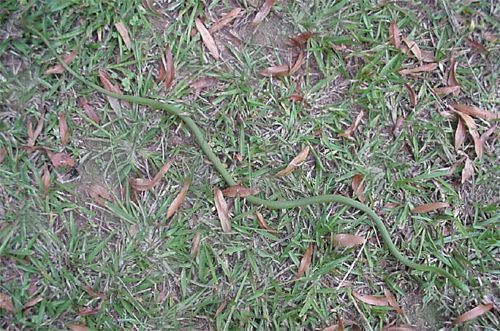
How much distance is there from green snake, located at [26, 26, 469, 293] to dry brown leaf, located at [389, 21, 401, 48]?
0.79 meters

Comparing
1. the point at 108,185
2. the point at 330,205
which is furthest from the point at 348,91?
the point at 108,185

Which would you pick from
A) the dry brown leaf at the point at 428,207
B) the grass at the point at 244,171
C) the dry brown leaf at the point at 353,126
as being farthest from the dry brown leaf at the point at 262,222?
the dry brown leaf at the point at 428,207

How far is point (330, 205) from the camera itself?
271 cm

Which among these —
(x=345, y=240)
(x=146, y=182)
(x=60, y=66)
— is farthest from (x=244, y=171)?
(x=60, y=66)

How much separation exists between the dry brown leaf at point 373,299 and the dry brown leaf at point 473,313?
34 cm

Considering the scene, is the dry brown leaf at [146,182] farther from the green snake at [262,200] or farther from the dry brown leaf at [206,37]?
the dry brown leaf at [206,37]

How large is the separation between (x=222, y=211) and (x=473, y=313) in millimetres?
1265

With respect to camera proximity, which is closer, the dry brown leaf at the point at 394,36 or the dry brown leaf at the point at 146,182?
the dry brown leaf at the point at 146,182

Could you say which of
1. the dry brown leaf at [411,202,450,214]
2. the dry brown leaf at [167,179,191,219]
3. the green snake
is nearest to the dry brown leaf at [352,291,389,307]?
the green snake

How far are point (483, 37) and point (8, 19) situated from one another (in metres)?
2.24

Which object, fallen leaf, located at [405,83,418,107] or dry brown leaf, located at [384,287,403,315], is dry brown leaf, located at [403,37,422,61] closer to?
fallen leaf, located at [405,83,418,107]

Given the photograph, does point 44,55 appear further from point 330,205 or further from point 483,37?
point 483,37

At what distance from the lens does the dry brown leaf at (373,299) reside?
8.81 ft

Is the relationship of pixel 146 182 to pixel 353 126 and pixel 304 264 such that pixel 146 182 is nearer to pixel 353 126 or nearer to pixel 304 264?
pixel 304 264
